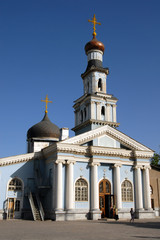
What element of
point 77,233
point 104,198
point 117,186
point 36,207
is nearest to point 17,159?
point 36,207

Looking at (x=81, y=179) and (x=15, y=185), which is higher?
(x=81, y=179)

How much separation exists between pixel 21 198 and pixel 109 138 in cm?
984

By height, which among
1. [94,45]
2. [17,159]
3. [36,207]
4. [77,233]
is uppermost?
[94,45]

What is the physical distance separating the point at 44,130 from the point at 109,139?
10377 mm

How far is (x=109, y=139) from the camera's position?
2789 centimetres

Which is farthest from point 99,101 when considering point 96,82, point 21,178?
point 21,178

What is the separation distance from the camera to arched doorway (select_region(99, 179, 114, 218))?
26.2 metres

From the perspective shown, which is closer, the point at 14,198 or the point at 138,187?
the point at 14,198

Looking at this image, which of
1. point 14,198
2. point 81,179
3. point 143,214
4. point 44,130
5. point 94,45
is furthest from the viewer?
point 44,130

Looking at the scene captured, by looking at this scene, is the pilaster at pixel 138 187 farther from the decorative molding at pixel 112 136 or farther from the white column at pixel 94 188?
the white column at pixel 94 188

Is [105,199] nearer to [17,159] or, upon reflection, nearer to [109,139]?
[109,139]

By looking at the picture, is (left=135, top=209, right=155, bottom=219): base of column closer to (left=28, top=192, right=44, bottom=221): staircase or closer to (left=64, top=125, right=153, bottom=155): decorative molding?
(left=64, top=125, right=153, bottom=155): decorative molding

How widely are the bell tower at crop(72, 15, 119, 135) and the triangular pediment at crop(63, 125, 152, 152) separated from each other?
2.47 m

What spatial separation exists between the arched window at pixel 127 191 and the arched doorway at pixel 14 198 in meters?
9.44
